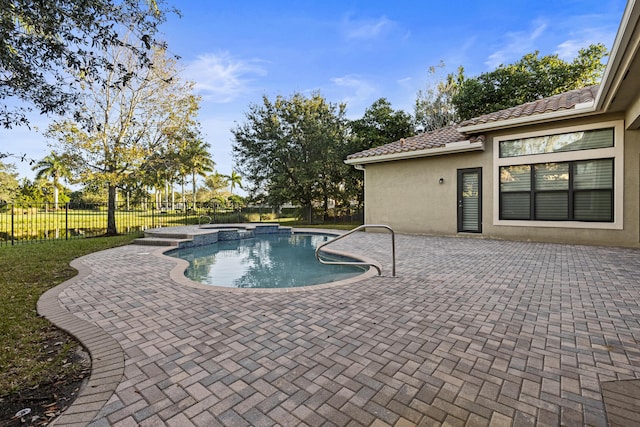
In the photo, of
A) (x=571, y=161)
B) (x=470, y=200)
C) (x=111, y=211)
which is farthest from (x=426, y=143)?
(x=111, y=211)

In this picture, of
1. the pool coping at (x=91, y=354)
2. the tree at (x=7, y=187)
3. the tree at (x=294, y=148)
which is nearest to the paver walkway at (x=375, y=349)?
the pool coping at (x=91, y=354)

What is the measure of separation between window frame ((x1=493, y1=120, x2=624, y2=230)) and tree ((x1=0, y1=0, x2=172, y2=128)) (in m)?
9.23

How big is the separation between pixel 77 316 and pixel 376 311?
340cm

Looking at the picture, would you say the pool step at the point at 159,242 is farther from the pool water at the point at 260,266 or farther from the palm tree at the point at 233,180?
the palm tree at the point at 233,180

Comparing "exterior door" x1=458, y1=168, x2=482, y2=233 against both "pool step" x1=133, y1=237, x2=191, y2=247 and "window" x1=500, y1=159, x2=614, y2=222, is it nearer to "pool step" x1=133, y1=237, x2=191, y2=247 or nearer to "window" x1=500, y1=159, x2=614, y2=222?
"window" x1=500, y1=159, x2=614, y2=222

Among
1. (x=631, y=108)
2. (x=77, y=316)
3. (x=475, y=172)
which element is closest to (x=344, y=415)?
(x=77, y=316)

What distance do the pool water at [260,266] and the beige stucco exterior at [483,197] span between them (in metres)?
3.45

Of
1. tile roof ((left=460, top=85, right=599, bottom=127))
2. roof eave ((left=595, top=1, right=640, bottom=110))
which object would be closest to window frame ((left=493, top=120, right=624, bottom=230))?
tile roof ((left=460, top=85, right=599, bottom=127))

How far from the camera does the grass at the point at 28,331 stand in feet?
7.64

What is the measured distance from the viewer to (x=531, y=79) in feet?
60.1

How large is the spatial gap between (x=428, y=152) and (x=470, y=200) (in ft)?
6.82

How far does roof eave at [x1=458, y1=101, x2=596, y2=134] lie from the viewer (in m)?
7.51

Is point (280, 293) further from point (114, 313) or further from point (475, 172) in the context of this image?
point (475, 172)

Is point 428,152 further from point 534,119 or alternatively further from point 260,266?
point 260,266
